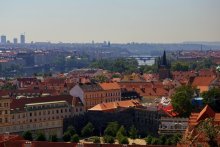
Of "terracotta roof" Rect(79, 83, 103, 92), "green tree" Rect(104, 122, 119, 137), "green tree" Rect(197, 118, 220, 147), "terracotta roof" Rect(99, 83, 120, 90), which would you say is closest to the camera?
"green tree" Rect(197, 118, 220, 147)

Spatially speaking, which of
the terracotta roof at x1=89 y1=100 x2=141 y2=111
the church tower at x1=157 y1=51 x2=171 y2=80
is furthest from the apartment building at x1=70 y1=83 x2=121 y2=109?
the church tower at x1=157 y1=51 x2=171 y2=80

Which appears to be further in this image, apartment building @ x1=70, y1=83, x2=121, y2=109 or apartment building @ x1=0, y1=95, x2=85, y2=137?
apartment building @ x1=70, y1=83, x2=121, y2=109

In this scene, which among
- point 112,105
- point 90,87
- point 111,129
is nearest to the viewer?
point 111,129

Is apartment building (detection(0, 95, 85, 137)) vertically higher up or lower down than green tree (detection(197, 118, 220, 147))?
lower down

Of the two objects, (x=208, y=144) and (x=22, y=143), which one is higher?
(x=208, y=144)

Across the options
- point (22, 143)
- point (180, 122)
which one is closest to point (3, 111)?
point (180, 122)

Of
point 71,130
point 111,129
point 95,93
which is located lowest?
point 71,130

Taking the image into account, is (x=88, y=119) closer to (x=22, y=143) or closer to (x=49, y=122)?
(x=49, y=122)

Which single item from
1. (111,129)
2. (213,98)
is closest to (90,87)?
(111,129)

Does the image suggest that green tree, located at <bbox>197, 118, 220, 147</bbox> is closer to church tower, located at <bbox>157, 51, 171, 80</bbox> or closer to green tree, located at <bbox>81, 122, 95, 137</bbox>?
green tree, located at <bbox>81, 122, 95, 137</bbox>

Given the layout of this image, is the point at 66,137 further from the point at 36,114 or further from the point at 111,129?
the point at 36,114

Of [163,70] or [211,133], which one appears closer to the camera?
[211,133]
